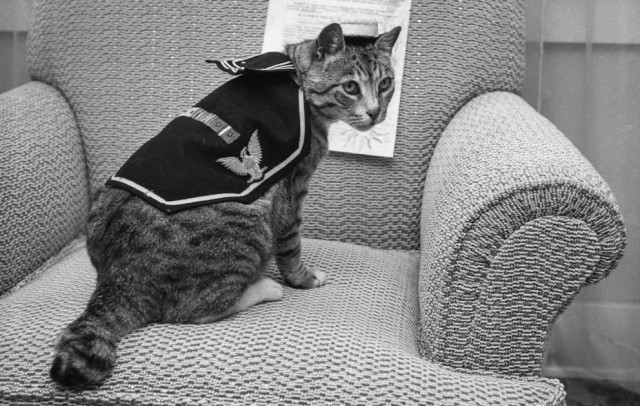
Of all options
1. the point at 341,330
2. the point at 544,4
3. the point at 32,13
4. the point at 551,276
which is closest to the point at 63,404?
the point at 341,330

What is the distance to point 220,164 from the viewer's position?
1.13 metres

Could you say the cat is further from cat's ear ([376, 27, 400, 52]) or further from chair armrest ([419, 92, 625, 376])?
chair armrest ([419, 92, 625, 376])

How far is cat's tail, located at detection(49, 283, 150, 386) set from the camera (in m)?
0.89

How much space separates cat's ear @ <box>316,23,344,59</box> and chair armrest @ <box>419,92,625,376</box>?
13.5 inches

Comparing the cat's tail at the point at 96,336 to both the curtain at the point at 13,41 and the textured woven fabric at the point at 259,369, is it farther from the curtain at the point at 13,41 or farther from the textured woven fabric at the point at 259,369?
the curtain at the point at 13,41

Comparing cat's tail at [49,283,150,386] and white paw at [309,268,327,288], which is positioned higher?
cat's tail at [49,283,150,386]

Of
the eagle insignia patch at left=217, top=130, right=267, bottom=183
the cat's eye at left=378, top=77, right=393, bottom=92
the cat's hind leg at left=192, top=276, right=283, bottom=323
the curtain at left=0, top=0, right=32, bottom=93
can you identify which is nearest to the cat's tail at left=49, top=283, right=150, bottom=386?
the cat's hind leg at left=192, top=276, right=283, bottom=323

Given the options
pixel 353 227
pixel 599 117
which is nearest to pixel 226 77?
pixel 353 227

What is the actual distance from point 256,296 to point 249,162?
217mm

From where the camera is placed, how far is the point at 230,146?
3.74 ft

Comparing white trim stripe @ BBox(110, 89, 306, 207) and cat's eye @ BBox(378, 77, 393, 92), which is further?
cat's eye @ BBox(378, 77, 393, 92)

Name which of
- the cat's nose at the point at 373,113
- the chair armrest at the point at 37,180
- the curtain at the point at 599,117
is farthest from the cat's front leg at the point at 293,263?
the curtain at the point at 599,117

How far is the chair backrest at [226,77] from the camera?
157 cm

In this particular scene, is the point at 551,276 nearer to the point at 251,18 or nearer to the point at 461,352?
the point at 461,352
